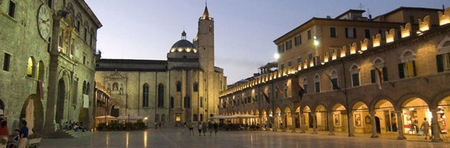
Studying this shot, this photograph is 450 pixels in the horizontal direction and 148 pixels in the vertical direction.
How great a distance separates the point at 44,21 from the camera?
90.0ft

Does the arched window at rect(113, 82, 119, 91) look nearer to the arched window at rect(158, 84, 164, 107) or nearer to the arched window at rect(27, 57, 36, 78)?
the arched window at rect(158, 84, 164, 107)

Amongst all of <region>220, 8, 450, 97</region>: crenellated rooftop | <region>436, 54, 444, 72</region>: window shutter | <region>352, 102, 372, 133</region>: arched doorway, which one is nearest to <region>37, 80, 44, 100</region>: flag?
<region>220, 8, 450, 97</region>: crenellated rooftop

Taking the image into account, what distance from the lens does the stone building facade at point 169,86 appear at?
77000 mm

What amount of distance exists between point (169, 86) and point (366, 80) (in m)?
56.3

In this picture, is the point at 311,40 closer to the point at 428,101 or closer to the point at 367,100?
the point at 367,100

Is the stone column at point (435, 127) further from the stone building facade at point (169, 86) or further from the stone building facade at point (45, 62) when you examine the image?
the stone building facade at point (169, 86)

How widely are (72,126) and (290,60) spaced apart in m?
26.5

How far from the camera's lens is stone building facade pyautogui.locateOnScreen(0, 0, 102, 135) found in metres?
21.8

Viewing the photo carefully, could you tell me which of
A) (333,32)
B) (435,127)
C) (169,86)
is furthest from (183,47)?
(435,127)

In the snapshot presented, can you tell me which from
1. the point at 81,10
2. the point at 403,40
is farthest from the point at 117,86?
the point at 403,40

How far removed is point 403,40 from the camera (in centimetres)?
2361

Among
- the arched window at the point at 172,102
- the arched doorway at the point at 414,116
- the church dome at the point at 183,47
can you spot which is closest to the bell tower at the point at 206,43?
the church dome at the point at 183,47

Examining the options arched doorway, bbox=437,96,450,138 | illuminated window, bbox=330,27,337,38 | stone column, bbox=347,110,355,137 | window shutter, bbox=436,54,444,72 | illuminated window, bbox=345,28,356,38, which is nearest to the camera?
window shutter, bbox=436,54,444,72

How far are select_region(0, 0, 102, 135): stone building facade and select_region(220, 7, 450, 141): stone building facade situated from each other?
22847 millimetres
